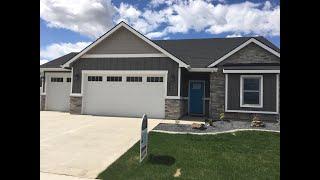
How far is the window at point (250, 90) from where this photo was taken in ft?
52.6

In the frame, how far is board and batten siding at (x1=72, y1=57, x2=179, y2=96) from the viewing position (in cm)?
1686

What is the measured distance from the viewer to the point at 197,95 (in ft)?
60.2

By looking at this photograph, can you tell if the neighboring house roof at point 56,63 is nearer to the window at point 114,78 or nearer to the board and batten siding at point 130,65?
the board and batten siding at point 130,65

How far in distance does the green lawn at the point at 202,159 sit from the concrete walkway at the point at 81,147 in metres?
0.47

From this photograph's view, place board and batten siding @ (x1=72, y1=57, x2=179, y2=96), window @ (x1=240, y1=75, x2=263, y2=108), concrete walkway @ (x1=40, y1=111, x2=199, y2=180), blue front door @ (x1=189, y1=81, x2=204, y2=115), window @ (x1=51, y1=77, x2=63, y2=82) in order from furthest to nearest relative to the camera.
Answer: window @ (x1=51, y1=77, x2=63, y2=82) < blue front door @ (x1=189, y1=81, x2=204, y2=115) < board and batten siding @ (x1=72, y1=57, x2=179, y2=96) < window @ (x1=240, y1=75, x2=263, y2=108) < concrete walkway @ (x1=40, y1=111, x2=199, y2=180)

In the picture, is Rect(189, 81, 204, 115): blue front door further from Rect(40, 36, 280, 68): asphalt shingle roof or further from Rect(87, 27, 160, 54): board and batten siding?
Rect(87, 27, 160, 54): board and batten siding

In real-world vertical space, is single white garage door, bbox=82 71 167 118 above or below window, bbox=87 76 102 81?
below

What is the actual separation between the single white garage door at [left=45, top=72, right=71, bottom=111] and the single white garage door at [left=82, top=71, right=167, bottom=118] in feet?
8.76

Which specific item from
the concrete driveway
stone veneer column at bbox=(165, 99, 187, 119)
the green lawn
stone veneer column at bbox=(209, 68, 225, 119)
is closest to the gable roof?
stone veneer column at bbox=(209, 68, 225, 119)
